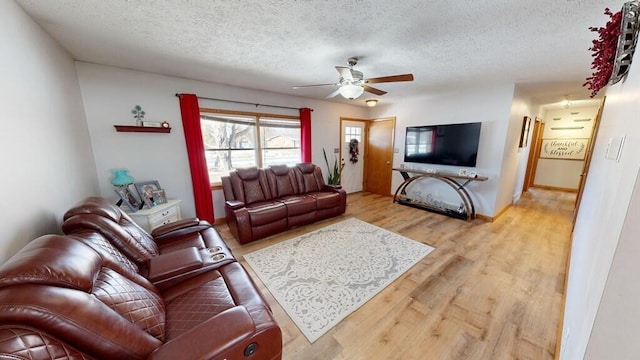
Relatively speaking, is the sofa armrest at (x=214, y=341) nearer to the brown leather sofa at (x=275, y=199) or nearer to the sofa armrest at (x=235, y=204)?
the brown leather sofa at (x=275, y=199)

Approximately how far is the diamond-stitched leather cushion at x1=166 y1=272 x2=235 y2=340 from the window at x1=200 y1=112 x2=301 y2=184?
2.60 m

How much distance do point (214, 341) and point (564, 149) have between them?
8711 mm

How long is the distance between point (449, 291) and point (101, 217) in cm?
291

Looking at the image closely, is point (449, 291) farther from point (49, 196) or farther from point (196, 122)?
point (196, 122)

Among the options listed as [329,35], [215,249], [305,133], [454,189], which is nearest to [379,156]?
[454,189]

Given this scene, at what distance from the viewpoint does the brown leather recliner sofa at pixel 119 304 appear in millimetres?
653

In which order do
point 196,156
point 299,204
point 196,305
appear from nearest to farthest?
point 196,305
point 196,156
point 299,204

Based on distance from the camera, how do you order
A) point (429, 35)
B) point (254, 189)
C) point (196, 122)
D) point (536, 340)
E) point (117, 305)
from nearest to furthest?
1. point (117, 305)
2. point (536, 340)
3. point (429, 35)
4. point (196, 122)
5. point (254, 189)

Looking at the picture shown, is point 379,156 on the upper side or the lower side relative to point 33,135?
lower

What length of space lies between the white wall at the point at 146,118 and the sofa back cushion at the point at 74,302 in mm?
2416

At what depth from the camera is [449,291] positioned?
2010 mm

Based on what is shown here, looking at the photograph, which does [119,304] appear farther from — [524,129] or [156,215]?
[524,129]

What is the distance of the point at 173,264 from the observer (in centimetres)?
153

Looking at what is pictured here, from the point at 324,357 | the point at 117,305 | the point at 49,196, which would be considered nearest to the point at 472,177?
the point at 324,357
